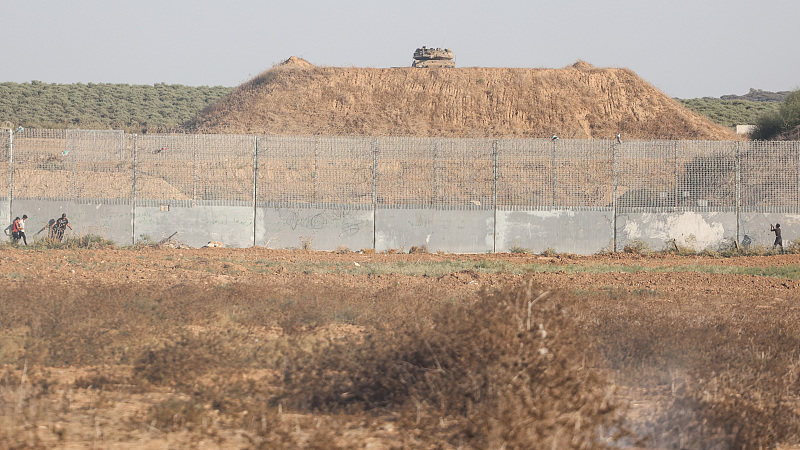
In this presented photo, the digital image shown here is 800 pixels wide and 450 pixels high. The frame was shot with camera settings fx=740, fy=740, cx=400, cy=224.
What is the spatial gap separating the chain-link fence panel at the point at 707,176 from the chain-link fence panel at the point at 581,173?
6.49 feet

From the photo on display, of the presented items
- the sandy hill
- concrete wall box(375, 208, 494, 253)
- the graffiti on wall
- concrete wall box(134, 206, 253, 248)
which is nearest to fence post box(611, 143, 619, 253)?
concrete wall box(375, 208, 494, 253)

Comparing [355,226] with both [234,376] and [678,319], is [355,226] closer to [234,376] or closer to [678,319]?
[678,319]

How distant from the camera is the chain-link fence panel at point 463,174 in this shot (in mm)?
21000

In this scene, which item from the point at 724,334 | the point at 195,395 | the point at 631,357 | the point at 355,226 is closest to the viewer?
the point at 195,395

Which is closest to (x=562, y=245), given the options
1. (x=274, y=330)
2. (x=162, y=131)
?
(x=274, y=330)

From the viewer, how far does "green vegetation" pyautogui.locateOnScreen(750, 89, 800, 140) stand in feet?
114

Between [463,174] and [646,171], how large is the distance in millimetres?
5394

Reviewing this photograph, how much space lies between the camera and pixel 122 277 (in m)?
13.3

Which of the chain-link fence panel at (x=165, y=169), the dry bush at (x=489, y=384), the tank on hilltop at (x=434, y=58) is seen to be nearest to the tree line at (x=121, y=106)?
the tank on hilltop at (x=434, y=58)

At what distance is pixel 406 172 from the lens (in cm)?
2167

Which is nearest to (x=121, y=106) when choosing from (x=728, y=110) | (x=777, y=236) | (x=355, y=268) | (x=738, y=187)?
(x=728, y=110)

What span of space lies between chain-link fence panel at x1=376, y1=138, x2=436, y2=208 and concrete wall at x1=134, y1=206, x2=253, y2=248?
12.6 feet

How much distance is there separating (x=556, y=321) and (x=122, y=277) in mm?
10133

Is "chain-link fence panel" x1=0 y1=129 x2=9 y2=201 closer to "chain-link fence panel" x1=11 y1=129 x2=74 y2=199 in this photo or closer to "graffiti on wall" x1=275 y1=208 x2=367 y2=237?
"chain-link fence panel" x1=11 y1=129 x2=74 y2=199
